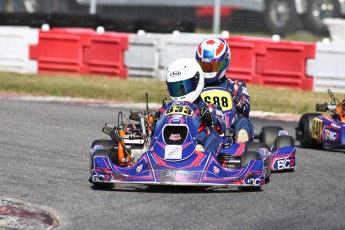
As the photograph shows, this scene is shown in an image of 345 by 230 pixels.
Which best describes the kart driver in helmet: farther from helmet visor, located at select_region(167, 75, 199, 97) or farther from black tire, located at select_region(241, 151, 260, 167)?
black tire, located at select_region(241, 151, 260, 167)

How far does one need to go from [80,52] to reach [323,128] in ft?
26.4

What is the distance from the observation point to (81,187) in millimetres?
7965

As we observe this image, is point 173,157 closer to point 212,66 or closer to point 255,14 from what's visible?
point 212,66

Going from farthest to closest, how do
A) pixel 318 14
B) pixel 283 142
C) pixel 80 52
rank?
1. pixel 318 14
2. pixel 80 52
3. pixel 283 142

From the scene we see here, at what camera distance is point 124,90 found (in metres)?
16.3

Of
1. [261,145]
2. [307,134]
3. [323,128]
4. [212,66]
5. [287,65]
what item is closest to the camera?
[261,145]

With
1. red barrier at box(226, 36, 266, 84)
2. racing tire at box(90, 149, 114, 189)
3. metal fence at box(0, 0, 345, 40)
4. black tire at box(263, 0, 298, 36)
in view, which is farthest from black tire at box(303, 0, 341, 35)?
racing tire at box(90, 149, 114, 189)

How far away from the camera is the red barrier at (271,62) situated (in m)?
16.0

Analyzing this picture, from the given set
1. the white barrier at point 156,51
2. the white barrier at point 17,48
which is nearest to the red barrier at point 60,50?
the white barrier at point 17,48

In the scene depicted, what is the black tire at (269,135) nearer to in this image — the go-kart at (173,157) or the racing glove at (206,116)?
the go-kart at (173,157)

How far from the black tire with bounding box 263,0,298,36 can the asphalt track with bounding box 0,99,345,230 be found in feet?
32.4

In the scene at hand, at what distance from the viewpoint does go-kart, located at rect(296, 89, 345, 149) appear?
10.4m

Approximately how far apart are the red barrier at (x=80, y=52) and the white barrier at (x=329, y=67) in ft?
11.1

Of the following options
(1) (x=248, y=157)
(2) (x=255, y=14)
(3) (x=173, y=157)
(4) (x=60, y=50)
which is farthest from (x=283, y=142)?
(2) (x=255, y=14)
